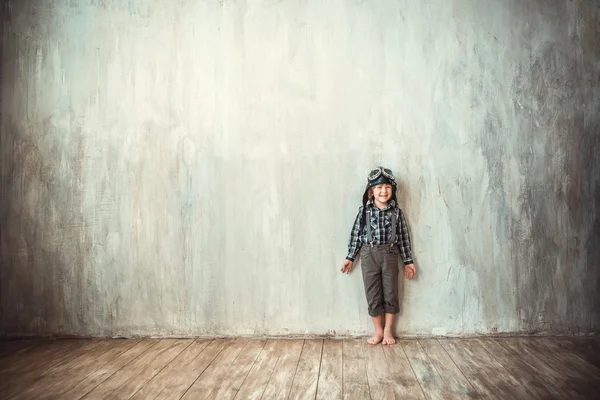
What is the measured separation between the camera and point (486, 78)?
3035mm

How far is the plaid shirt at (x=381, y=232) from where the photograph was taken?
9.61 feet

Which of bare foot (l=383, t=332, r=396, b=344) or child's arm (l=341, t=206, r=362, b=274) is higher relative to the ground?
child's arm (l=341, t=206, r=362, b=274)

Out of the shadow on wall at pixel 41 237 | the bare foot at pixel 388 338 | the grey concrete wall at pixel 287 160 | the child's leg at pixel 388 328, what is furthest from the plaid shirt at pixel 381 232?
the shadow on wall at pixel 41 237

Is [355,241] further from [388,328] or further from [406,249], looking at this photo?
[388,328]

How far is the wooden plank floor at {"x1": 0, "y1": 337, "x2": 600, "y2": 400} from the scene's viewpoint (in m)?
2.16

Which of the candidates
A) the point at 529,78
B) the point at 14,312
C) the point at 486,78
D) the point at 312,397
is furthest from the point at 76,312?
the point at 529,78

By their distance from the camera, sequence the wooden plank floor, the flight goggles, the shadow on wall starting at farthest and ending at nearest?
the shadow on wall → the flight goggles → the wooden plank floor

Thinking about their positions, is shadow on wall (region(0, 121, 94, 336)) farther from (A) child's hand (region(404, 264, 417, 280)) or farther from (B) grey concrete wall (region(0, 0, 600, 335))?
(A) child's hand (region(404, 264, 417, 280))

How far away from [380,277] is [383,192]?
61 centimetres

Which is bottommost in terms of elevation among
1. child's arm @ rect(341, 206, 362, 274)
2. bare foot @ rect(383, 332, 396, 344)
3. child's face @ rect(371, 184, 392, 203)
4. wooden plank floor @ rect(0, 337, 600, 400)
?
wooden plank floor @ rect(0, 337, 600, 400)

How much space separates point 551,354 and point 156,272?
275 cm

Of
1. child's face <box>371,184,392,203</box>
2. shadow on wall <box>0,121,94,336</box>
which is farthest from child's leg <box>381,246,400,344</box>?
shadow on wall <box>0,121,94,336</box>

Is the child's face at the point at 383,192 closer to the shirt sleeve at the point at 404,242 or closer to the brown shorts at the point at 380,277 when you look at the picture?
the shirt sleeve at the point at 404,242

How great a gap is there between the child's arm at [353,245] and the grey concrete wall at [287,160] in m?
0.09
